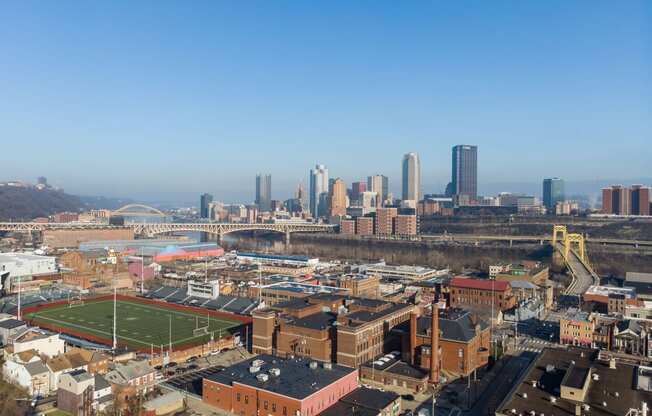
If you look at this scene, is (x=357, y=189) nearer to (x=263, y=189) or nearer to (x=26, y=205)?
(x=263, y=189)

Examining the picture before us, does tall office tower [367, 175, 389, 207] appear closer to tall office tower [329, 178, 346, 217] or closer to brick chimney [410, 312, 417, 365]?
tall office tower [329, 178, 346, 217]

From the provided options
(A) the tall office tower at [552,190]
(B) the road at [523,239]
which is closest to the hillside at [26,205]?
(B) the road at [523,239]

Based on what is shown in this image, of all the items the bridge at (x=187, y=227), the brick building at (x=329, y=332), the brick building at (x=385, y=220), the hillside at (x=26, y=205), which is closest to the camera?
the brick building at (x=329, y=332)

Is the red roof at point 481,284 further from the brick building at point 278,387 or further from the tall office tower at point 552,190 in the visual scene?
the tall office tower at point 552,190

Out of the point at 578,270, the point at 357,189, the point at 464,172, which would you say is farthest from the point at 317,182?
the point at 578,270

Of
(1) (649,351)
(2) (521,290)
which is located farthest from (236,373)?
(2) (521,290)

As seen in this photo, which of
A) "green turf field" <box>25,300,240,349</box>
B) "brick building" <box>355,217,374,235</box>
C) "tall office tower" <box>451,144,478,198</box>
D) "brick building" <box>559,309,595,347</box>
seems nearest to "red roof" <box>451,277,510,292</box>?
"brick building" <box>559,309,595,347</box>

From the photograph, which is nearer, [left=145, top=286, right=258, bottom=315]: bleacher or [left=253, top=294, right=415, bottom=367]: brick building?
[left=253, top=294, right=415, bottom=367]: brick building
